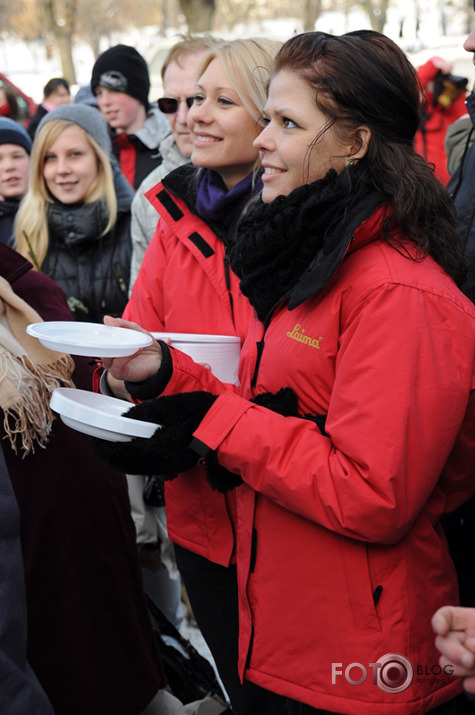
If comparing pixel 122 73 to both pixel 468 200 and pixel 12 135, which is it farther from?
pixel 468 200

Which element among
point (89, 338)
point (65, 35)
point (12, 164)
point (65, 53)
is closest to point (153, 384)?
point (89, 338)

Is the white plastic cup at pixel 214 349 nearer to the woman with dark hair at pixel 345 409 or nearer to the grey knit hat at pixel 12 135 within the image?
the woman with dark hair at pixel 345 409

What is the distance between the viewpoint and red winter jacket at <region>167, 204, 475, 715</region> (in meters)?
1.73

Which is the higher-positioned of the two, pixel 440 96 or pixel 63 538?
pixel 440 96

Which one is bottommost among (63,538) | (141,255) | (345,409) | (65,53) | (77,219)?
(65,53)

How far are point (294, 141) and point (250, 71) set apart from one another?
0.81 metres

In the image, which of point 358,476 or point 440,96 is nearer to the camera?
point 358,476

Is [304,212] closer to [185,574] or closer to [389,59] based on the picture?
[389,59]

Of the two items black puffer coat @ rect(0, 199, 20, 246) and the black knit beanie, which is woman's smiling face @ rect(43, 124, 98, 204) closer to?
black puffer coat @ rect(0, 199, 20, 246)

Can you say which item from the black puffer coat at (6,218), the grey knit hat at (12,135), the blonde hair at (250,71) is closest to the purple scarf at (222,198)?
the blonde hair at (250,71)

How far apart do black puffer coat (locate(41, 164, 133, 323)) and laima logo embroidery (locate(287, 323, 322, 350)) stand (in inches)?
99.9

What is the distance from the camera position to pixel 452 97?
6773 millimetres

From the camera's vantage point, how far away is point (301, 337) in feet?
6.39

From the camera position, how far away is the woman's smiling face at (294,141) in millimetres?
1960
